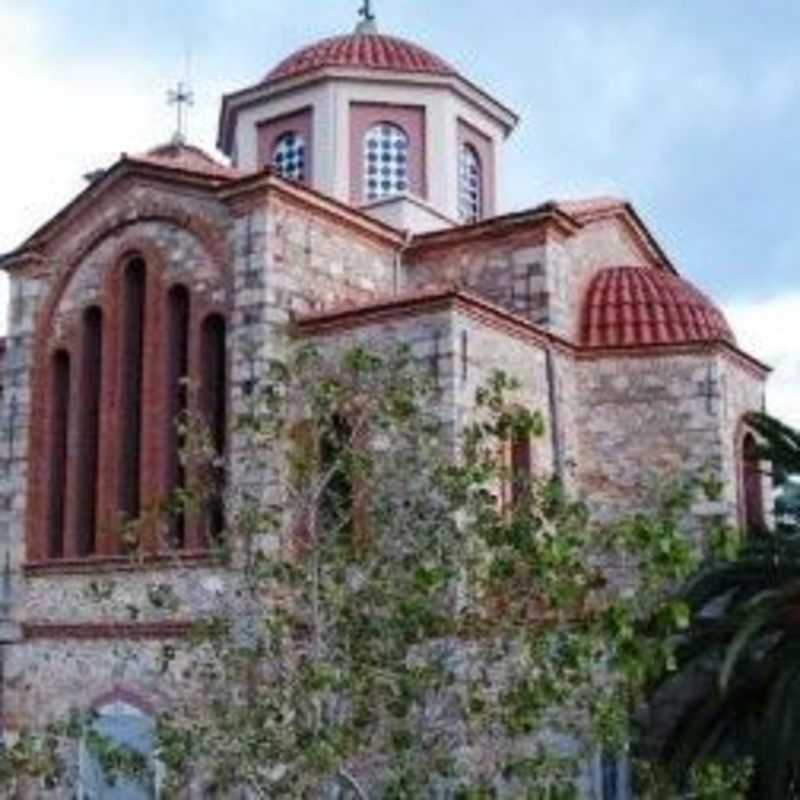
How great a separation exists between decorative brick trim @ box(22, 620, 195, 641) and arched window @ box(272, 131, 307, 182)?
7129 millimetres

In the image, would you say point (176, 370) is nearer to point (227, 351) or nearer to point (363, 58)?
point (227, 351)

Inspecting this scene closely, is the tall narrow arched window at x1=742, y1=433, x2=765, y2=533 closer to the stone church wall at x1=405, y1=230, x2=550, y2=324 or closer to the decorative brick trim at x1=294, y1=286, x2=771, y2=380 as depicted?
the decorative brick trim at x1=294, y1=286, x2=771, y2=380

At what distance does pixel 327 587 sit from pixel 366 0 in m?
17.0

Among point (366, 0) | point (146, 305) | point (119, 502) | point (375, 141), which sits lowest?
point (119, 502)

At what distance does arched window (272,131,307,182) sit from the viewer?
19375mm

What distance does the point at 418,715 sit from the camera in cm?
681

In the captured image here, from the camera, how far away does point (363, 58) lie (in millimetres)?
19547

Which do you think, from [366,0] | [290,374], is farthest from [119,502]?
[366,0]

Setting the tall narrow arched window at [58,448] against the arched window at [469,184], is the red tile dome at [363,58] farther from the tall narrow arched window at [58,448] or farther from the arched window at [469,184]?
the tall narrow arched window at [58,448]

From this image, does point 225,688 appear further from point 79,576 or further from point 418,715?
point 79,576

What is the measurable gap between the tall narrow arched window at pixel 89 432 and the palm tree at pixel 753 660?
703 cm

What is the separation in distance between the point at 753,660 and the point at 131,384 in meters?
7.63

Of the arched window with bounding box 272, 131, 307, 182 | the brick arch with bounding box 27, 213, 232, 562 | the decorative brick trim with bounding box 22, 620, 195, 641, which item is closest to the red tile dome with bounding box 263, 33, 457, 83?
the arched window with bounding box 272, 131, 307, 182

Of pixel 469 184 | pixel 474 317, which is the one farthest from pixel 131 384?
pixel 469 184
